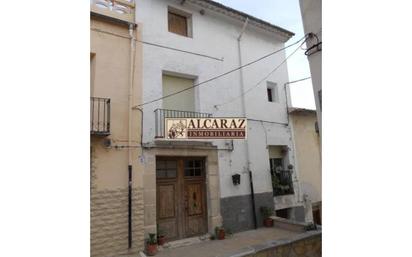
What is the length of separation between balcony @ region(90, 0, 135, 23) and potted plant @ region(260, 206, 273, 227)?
20.1 feet

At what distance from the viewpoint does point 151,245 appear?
5.83m

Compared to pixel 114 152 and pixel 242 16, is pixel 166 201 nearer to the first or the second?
pixel 114 152

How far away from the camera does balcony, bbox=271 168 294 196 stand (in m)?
8.80

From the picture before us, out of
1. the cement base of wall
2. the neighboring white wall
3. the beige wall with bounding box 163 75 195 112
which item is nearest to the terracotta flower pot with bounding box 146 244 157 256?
the cement base of wall

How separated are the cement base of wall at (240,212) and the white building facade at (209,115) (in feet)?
0.08

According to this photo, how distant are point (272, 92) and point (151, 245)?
20.5ft

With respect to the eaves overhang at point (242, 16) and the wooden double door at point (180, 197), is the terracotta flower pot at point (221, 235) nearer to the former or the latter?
the wooden double door at point (180, 197)

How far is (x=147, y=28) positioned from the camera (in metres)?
7.01

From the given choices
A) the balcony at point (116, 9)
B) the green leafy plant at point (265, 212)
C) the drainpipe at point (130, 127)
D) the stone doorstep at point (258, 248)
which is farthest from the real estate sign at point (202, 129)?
the green leafy plant at point (265, 212)
